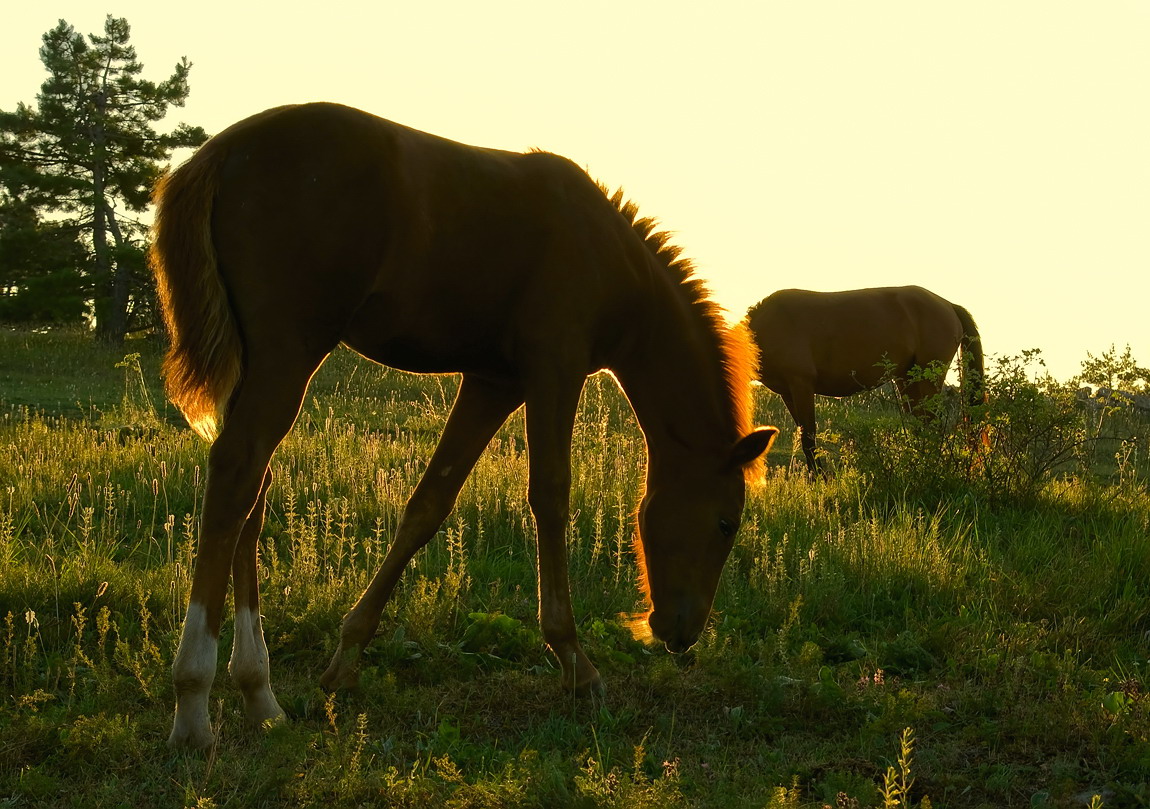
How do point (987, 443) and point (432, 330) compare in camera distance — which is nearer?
point (432, 330)

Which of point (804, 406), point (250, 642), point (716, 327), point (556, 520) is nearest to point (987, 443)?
point (804, 406)

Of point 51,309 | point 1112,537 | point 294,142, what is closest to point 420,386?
point 51,309

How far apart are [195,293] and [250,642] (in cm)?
125

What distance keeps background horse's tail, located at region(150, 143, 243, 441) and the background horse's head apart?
1.90 meters

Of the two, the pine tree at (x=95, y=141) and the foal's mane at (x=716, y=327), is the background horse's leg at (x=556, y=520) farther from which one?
the pine tree at (x=95, y=141)

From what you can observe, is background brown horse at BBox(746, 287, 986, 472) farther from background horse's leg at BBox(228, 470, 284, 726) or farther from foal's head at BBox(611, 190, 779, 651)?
background horse's leg at BBox(228, 470, 284, 726)

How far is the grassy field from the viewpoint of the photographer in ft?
10.9

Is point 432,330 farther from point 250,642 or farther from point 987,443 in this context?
point 987,443

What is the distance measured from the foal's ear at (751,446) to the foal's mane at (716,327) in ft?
0.54

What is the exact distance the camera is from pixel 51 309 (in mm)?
21469

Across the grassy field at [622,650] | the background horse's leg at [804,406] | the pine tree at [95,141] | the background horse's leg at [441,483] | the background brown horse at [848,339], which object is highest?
the pine tree at [95,141]

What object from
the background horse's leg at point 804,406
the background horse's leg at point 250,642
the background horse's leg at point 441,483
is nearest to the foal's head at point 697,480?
the background horse's leg at point 441,483

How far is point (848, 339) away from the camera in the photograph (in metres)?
11.3

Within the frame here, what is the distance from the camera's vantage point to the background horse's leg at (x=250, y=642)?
3709 millimetres
